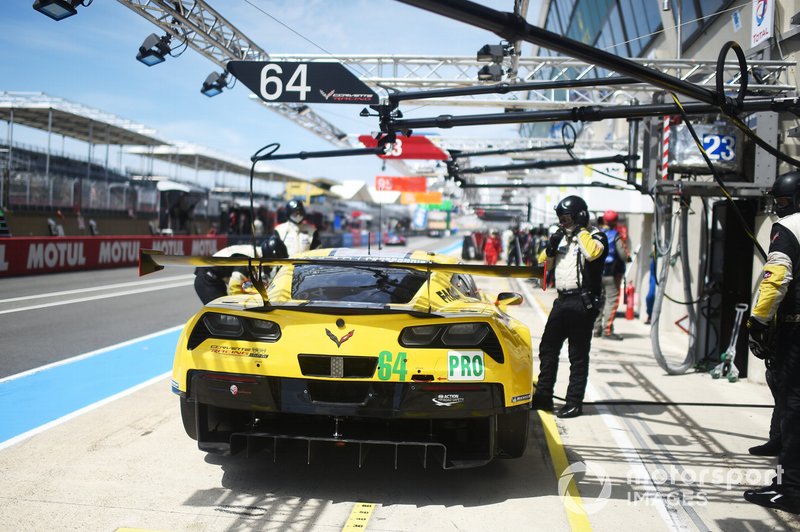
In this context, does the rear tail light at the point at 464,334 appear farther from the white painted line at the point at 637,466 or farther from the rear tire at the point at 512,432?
the white painted line at the point at 637,466

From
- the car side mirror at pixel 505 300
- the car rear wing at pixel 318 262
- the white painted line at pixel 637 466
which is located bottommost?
the white painted line at pixel 637 466

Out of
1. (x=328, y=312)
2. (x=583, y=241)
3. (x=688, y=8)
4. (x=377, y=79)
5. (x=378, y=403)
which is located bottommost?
(x=378, y=403)

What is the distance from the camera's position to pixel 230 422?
4.23 meters

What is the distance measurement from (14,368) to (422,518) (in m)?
5.51

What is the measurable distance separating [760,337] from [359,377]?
2549 mm

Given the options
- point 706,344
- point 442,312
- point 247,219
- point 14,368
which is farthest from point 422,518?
point 247,219

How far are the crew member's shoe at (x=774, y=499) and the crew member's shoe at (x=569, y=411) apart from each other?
78.2 inches

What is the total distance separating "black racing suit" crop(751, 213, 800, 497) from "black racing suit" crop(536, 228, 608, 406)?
1.87 metres

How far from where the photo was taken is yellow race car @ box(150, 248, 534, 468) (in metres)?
3.80

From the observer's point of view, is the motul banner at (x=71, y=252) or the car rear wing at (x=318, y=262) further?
the motul banner at (x=71, y=252)

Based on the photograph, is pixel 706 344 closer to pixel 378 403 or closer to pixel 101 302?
pixel 378 403

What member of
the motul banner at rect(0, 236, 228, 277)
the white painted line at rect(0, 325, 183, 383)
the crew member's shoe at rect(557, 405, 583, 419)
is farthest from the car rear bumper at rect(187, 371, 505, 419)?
the motul banner at rect(0, 236, 228, 277)

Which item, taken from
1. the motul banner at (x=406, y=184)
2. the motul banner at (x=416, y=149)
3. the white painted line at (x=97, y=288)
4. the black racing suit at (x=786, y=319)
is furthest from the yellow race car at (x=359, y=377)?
the motul banner at (x=406, y=184)

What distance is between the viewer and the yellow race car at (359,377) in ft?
12.5
